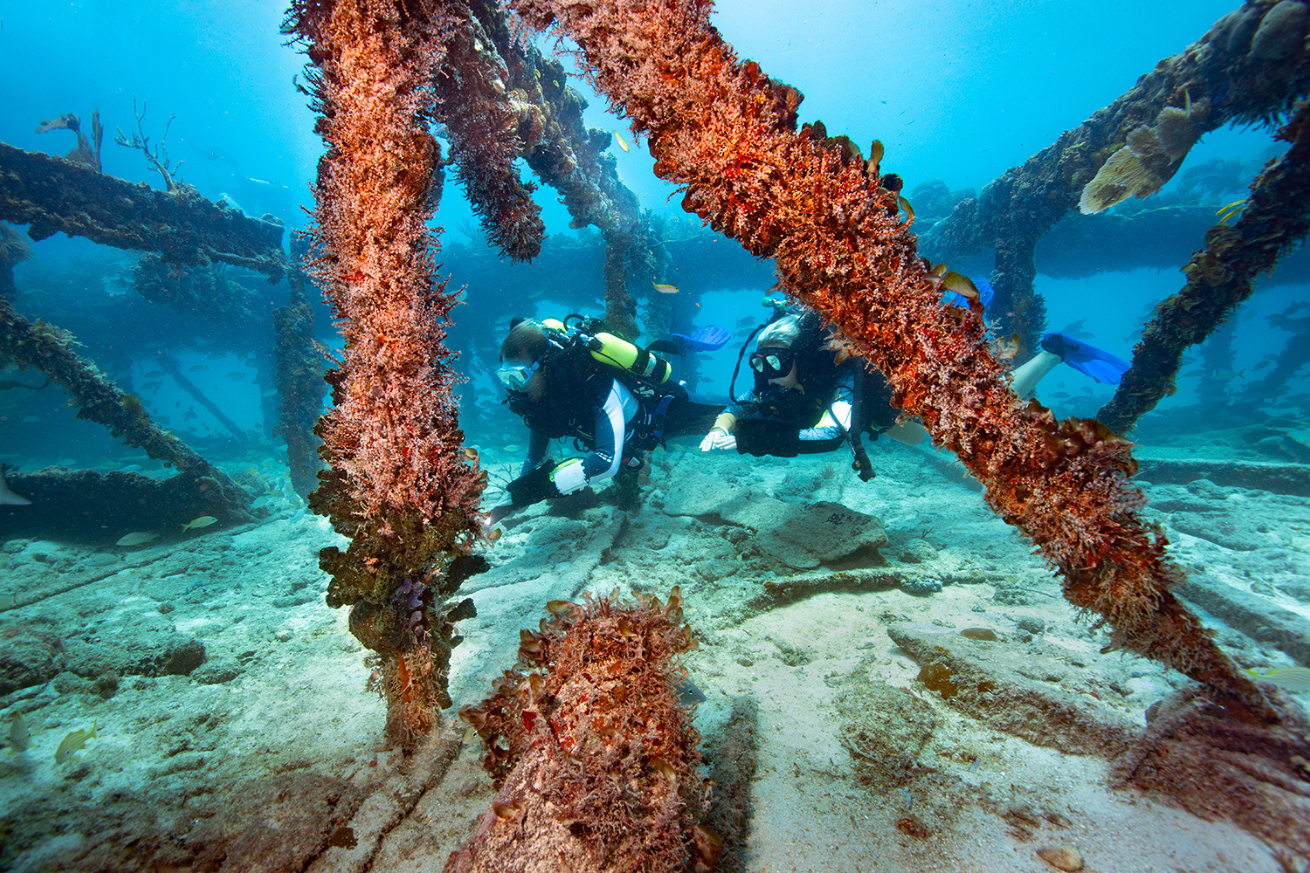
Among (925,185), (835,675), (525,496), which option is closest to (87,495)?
(525,496)

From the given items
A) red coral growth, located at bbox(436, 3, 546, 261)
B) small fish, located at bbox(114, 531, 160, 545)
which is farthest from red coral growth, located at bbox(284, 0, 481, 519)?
small fish, located at bbox(114, 531, 160, 545)

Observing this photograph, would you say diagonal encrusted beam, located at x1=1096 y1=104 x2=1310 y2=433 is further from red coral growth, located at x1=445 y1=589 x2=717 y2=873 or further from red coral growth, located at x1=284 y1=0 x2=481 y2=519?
red coral growth, located at x1=284 y1=0 x2=481 y2=519

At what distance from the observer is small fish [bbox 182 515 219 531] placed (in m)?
7.30

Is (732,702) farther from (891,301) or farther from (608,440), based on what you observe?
(608,440)

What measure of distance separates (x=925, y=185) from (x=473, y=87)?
71.5ft

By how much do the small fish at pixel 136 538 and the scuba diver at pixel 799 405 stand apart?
8748 millimetres

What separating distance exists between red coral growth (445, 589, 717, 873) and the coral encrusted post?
69cm

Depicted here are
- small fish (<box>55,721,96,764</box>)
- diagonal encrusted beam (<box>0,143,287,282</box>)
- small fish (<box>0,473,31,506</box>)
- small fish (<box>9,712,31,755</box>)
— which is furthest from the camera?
diagonal encrusted beam (<box>0,143,287,282</box>)

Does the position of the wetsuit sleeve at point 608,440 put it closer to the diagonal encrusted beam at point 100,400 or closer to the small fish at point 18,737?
the small fish at point 18,737

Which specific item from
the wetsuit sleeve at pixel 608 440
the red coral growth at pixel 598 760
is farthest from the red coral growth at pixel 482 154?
the red coral growth at pixel 598 760

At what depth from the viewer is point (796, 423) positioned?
20.0 ft

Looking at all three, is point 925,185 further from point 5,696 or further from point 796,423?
point 5,696

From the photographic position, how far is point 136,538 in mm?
6812

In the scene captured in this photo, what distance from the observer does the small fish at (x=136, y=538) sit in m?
6.75
